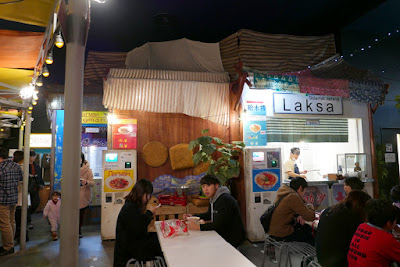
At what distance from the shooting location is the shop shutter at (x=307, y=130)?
23.9ft

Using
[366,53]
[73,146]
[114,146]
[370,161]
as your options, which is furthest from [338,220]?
[366,53]

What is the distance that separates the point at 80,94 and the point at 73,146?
58cm

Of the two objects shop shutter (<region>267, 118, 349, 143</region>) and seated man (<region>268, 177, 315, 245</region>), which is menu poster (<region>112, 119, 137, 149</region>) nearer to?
shop shutter (<region>267, 118, 349, 143</region>)

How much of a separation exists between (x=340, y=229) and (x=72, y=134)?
9.70 feet

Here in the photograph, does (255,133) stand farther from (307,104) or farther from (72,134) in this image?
(72,134)

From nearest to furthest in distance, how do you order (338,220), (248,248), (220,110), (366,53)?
(338,220), (248,248), (220,110), (366,53)

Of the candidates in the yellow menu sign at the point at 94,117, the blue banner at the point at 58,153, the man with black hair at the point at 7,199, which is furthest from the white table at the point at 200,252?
the blue banner at the point at 58,153

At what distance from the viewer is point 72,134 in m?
3.09

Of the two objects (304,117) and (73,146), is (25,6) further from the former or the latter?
(304,117)

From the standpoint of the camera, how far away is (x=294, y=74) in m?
6.91

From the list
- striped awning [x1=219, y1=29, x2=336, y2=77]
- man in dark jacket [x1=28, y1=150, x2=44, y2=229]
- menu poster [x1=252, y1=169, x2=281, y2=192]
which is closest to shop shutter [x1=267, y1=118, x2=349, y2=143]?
menu poster [x1=252, y1=169, x2=281, y2=192]

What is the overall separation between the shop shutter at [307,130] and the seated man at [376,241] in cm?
468

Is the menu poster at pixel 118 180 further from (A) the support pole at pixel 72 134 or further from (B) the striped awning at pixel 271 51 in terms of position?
(B) the striped awning at pixel 271 51

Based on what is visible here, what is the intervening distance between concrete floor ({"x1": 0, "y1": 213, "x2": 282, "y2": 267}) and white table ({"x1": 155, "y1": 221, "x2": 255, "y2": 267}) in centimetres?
219
